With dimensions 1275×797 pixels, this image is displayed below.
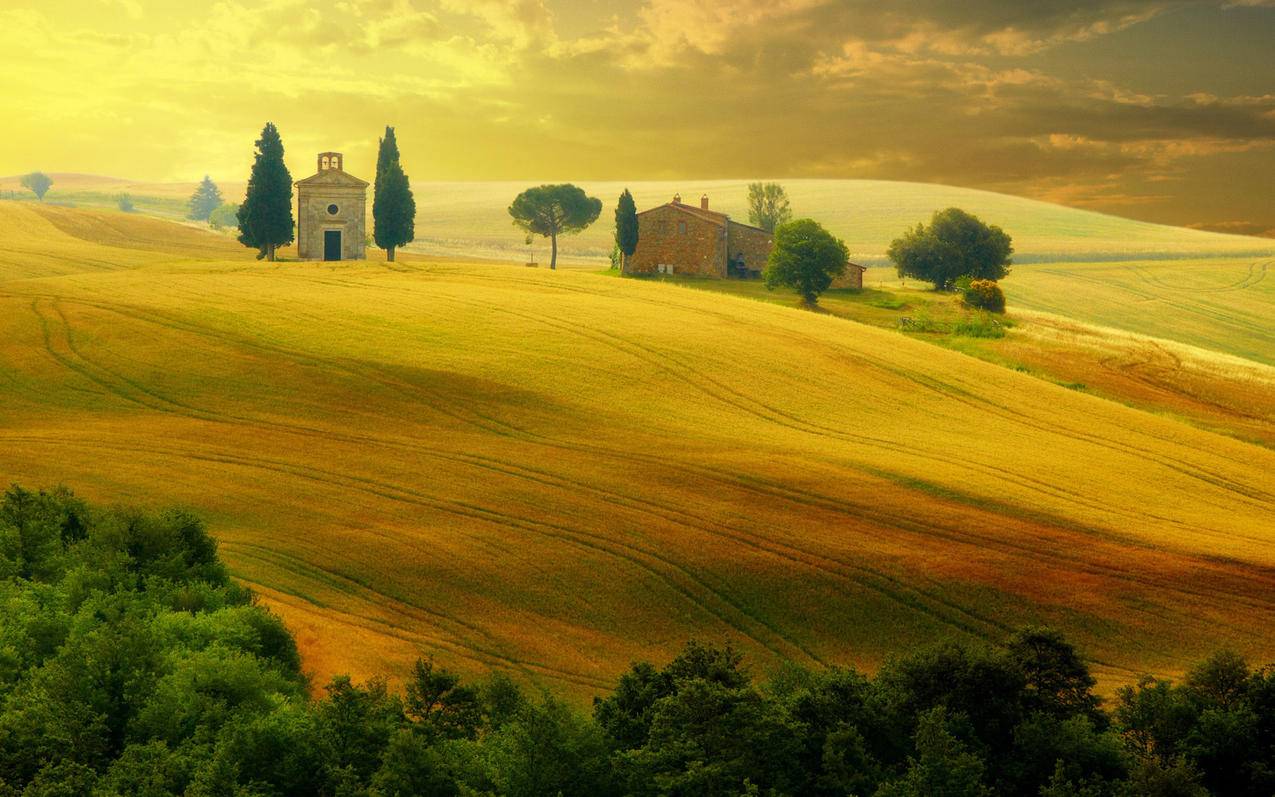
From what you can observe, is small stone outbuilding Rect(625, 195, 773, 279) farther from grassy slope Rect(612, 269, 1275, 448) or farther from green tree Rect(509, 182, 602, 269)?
green tree Rect(509, 182, 602, 269)

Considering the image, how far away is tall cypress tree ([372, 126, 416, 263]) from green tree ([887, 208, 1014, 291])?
4931cm

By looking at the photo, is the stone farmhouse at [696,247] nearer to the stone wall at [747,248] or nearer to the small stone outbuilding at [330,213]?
the stone wall at [747,248]

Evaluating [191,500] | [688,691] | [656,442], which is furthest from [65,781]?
[656,442]

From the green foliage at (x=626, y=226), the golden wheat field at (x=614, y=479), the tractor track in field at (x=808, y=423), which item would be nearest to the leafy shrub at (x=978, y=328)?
the golden wheat field at (x=614, y=479)

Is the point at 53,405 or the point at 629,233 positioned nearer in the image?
the point at 53,405

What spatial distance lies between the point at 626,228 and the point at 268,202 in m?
31.8

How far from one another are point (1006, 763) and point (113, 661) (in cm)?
1458

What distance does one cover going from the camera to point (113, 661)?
19156 mm

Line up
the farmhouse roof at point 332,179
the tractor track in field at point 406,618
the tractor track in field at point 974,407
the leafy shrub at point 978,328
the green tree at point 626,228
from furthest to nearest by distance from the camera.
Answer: the green tree at point 626,228, the farmhouse roof at point 332,179, the leafy shrub at point 978,328, the tractor track in field at point 974,407, the tractor track in field at point 406,618

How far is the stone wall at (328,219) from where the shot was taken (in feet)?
293

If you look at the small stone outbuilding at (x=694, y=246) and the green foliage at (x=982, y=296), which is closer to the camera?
the green foliage at (x=982, y=296)

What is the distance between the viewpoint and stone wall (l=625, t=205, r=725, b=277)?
354ft

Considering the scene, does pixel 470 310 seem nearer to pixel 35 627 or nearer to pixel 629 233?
pixel 35 627

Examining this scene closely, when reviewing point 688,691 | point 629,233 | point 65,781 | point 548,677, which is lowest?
point 548,677
